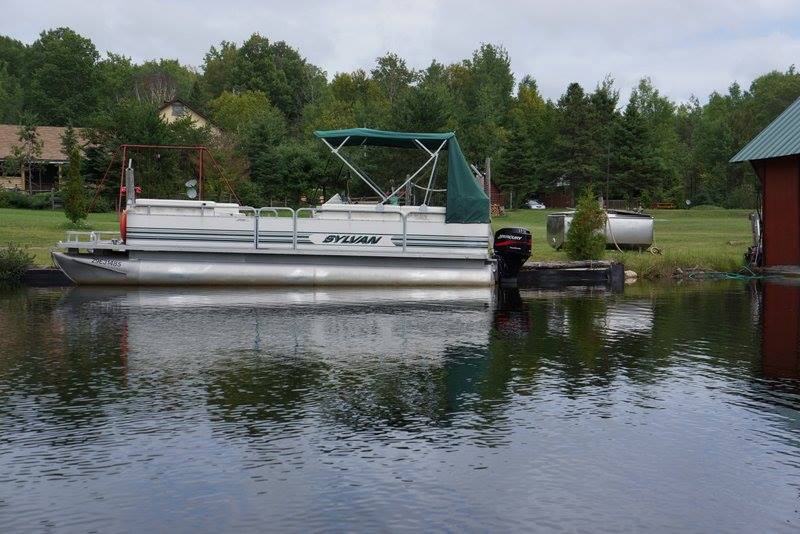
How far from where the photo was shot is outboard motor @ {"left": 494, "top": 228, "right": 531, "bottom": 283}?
24.9m

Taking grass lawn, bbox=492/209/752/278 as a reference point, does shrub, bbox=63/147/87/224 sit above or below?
above

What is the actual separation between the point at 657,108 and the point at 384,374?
120670 mm

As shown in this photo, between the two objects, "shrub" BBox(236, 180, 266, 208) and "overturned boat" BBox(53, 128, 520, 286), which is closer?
"overturned boat" BBox(53, 128, 520, 286)

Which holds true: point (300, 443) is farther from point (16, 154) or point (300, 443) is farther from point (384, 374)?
point (16, 154)

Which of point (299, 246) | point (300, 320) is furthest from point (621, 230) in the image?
point (300, 320)

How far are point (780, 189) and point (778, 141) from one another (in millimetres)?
1455

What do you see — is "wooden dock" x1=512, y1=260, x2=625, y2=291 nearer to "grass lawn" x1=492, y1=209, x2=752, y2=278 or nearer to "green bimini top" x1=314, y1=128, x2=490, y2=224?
"grass lawn" x1=492, y1=209, x2=752, y2=278

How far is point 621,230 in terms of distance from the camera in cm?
3100

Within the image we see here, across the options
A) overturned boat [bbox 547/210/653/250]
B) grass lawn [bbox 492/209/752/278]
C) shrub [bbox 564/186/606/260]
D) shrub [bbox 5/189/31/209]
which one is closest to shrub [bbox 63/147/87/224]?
grass lawn [bbox 492/209/752/278]

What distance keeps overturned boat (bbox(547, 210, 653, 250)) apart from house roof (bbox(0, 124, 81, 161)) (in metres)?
44.2

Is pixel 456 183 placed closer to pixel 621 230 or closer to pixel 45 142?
pixel 621 230

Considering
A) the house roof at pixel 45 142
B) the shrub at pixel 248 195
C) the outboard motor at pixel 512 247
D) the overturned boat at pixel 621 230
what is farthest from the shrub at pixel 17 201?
the outboard motor at pixel 512 247

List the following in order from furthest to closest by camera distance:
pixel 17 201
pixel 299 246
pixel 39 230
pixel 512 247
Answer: pixel 17 201
pixel 39 230
pixel 512 247
pixel 299 246

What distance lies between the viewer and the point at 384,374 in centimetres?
1272
